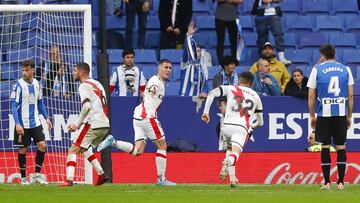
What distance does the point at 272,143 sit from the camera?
2222cm

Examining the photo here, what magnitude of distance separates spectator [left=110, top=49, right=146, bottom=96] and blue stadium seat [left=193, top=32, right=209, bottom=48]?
11.3 feet

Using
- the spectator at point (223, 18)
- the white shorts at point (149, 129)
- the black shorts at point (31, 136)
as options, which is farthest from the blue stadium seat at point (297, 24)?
the black shorts at point (31, 136)

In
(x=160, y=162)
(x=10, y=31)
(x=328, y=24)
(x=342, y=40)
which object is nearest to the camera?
(x=160, y=162)

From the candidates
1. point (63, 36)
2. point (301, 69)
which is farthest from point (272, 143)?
point (63, 36)

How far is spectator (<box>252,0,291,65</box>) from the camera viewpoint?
24.5 metres

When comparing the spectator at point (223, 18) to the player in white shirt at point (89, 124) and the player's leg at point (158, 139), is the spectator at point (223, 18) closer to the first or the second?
the player's leg at point (158, 139)

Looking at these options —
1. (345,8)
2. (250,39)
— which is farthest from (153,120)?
(345,8)

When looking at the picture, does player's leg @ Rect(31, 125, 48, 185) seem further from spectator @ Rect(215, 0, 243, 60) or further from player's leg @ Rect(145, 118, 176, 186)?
spectator @ Rect(215, 0, 243, 60)

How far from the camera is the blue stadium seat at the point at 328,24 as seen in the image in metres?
26.2

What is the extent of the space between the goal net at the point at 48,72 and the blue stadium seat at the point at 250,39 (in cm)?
458

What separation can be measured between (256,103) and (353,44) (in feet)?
25.8

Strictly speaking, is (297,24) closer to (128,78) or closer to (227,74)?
(227,74)

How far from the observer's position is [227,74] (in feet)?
72.4

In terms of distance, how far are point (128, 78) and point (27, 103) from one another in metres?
2.32
